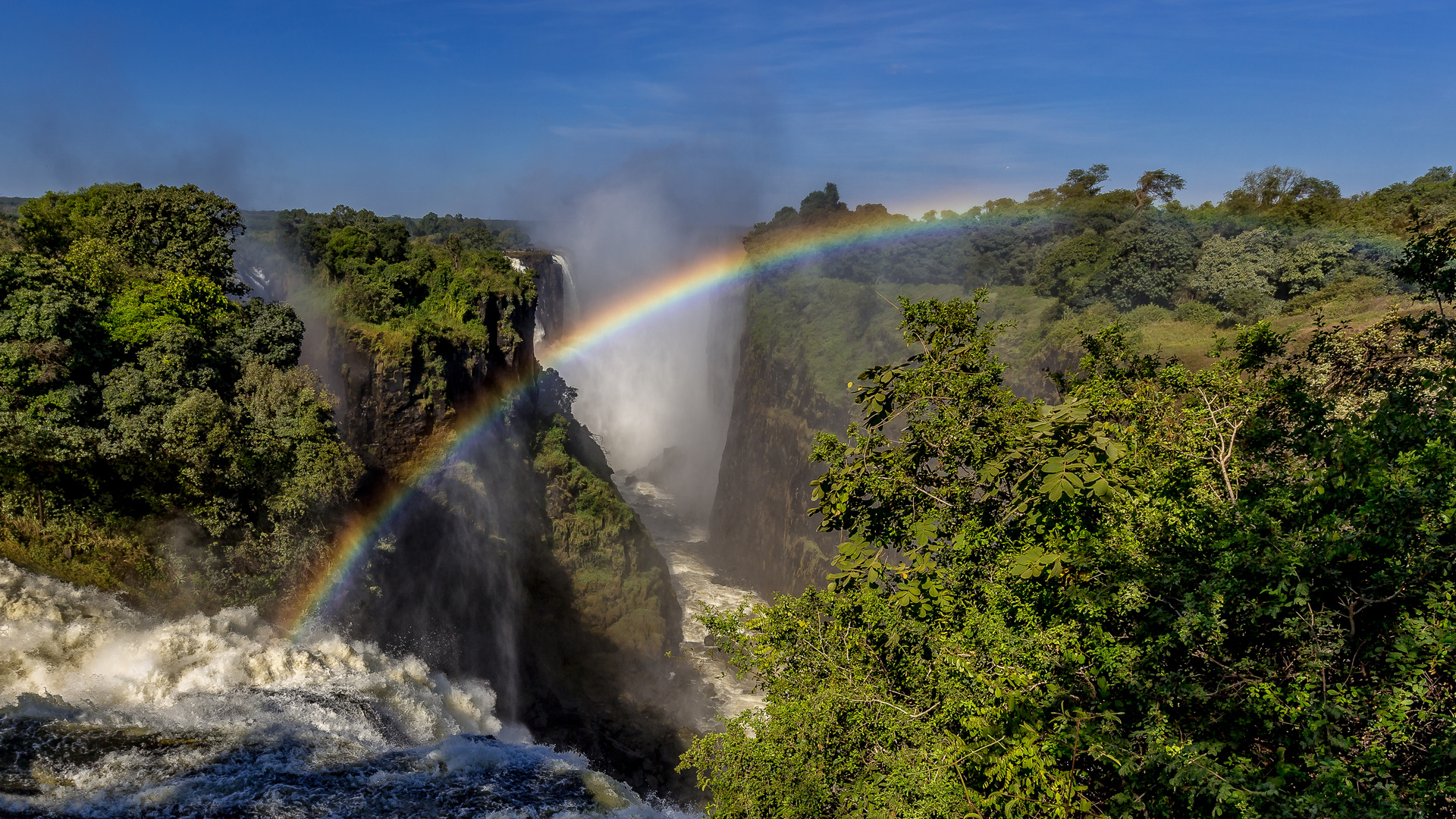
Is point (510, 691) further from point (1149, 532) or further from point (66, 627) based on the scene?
point (1149, 532)

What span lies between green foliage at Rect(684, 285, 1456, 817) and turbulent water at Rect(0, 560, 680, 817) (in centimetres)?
516

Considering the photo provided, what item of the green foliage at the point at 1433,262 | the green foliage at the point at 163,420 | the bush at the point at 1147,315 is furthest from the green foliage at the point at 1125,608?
the bush at the point at 1147,315

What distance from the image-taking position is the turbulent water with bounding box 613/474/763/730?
34.7 metres

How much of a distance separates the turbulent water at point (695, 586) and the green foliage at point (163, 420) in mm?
11122

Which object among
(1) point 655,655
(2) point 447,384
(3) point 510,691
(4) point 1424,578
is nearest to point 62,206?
(2) point 447,384

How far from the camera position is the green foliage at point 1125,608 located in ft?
19.4

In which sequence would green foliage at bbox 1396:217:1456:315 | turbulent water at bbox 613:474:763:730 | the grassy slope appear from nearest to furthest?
green foliage at bbox 1396:217:1456:315
the grassy slope
turbulent water at bbox 613:474:763:730

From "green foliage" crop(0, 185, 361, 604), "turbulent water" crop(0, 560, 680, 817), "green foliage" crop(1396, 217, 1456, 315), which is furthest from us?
"green foliage" crop(0, 185, 361, 604)

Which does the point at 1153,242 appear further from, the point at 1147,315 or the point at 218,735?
the point at 218,735

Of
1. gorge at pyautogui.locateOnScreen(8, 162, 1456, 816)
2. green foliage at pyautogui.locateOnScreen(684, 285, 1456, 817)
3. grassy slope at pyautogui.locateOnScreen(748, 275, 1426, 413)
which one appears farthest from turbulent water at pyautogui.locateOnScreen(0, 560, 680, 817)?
grassy slope at pyautogui.locateOnScreen(748, 275, 1426, 413)

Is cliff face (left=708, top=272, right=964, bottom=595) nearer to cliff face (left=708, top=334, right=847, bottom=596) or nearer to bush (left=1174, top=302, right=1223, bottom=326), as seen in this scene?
cliff face (left=708, top=334, right=847, bottom=596)

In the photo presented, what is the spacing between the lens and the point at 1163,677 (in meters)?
6.99

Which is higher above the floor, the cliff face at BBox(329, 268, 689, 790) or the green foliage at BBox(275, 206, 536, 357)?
the green foliage at BBox(275, 206, 536, 357)

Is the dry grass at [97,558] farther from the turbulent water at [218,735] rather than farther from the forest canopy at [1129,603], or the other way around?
the forest canopy at [1129,603]
